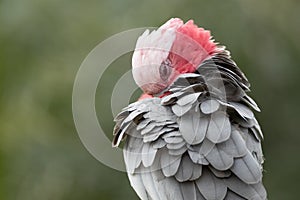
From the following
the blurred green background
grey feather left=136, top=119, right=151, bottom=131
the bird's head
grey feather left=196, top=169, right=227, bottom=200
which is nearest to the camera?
grey feather left=196, top=169, right=227, bottom=200

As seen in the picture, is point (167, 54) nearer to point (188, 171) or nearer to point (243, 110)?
point (243, 110)

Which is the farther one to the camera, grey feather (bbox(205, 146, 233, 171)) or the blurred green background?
the blurred green background

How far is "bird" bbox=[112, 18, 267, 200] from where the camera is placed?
1.47 m

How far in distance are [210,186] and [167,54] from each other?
392 mm

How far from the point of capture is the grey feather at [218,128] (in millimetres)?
1475

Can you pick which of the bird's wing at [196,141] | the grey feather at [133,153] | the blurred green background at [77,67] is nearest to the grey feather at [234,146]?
the bird's wing at [196,141]

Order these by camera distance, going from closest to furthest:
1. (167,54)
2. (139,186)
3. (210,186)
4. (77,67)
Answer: (210,186) → (139,186) → (167,54) → (77,67)

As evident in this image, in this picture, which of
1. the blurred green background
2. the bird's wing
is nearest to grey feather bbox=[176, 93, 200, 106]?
the bird's wing

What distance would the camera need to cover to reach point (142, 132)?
154 centimetres

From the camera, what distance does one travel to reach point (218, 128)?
4.89 feet

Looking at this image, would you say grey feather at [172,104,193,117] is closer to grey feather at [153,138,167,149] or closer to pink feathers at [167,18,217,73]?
grey feather at [153,138,167,149]

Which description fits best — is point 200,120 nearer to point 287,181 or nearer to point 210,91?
point 210,91

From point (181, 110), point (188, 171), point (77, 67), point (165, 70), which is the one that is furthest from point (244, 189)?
point (77, 67)

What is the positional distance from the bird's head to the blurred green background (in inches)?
34.8
